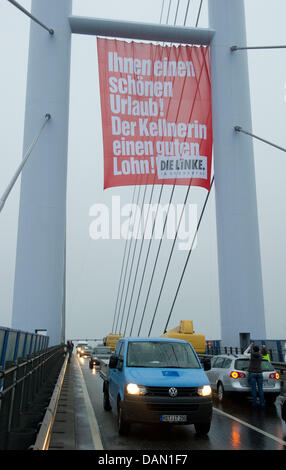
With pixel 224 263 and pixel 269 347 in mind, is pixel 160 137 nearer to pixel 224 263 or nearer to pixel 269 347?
pixel 224 263

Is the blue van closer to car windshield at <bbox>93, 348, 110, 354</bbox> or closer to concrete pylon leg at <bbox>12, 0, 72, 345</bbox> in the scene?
concrete pylon leg at <bbox>12, 0, 72, 345</bbox>

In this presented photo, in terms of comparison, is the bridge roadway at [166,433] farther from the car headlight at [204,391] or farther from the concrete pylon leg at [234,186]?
the concrete pylon leg at [234,186]

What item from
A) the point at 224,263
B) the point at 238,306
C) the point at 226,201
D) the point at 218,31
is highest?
the point at 218,31

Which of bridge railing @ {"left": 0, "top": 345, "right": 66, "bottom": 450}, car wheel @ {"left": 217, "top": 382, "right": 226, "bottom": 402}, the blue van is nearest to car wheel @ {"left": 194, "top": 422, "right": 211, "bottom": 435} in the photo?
the blue van

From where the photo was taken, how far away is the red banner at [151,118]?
2158cm

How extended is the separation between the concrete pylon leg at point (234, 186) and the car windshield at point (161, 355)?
12.0m

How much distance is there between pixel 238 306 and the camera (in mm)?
20688

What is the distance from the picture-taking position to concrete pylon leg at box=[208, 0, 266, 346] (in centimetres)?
2077

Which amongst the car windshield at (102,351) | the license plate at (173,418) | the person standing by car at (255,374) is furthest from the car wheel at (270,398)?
A: the car windshield at (102,351)

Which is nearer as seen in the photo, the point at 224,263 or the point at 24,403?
the point at 24,403

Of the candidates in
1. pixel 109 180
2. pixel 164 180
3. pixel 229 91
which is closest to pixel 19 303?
pixel 109 180

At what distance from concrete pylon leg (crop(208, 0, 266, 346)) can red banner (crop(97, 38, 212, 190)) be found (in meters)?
0.91

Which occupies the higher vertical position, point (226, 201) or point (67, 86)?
point (67, 86)
